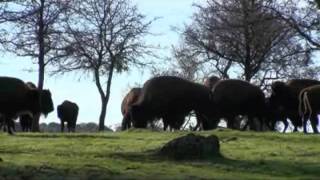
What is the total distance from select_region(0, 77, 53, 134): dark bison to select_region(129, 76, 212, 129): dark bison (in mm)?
4222

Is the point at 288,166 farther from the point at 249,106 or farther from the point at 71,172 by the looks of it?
the point at 249,106

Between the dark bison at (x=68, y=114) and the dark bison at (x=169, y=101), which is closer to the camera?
the dark bison at (x=169, y=101)

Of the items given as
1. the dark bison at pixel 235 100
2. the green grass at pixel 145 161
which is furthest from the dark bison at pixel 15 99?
the dark bison at pixel 235 100

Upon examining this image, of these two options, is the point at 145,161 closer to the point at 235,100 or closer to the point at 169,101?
the point at 169,101

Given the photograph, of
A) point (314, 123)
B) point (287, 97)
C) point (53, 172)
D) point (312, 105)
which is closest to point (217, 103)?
point (287, 97)

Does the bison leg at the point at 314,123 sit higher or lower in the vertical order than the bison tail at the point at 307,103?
lower

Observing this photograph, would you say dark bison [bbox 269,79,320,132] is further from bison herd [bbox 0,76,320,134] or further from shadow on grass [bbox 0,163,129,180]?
shadow on grass [bbox 0,163,129,180]

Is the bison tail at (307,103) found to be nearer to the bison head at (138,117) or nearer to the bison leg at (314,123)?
the bison leg at (314,123)

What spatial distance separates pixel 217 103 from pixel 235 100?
0.94 metres

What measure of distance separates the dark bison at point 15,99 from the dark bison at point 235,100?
25.8 feet

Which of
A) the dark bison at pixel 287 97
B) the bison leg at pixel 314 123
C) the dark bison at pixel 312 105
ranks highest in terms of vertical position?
the dark bison at pixel 287 97

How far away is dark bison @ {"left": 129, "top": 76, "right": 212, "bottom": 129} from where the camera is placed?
32375 mm

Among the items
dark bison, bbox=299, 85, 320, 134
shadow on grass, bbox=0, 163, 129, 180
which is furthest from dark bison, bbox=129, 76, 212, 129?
shadow on grass, bbox=0, 163, 129, 180

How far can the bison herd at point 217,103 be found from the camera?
32.3 m
